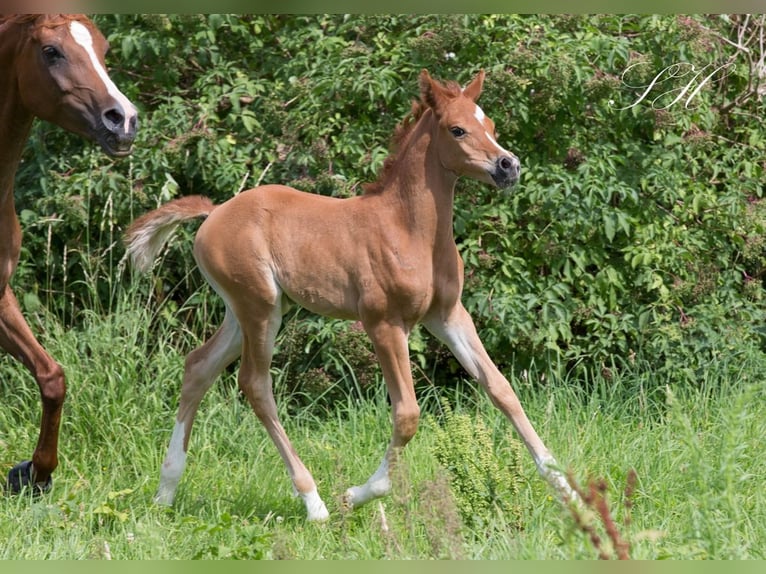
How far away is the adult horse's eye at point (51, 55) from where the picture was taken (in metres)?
4.70

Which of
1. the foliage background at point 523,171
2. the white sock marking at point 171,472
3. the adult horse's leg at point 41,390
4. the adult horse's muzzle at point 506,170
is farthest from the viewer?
the foliage background at point 523,171

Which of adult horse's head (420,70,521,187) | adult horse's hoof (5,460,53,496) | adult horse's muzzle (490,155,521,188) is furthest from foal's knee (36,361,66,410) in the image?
adult horse's muzzle (490,155,521,188)

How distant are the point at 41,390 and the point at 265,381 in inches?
48.0

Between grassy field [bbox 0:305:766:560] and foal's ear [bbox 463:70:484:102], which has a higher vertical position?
foal's ear [bbox 463:70:484:102]

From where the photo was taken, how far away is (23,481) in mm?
5410

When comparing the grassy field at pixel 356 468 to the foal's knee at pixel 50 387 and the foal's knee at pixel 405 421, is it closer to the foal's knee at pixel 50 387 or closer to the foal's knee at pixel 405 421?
the foal's knee at pixel 405 421

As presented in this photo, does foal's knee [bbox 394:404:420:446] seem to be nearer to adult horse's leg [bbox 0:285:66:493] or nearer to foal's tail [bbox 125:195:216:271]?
foal's tail [bbox 125:195:216:271]

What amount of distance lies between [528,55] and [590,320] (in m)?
Result: 1.70

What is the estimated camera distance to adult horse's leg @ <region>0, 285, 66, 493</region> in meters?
5.39

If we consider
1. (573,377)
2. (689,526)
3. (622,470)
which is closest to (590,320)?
(573,377)

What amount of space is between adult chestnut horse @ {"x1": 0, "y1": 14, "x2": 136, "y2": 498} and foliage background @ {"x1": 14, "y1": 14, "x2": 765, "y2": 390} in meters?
1.29

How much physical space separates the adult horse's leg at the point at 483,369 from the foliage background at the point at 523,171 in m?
1.50

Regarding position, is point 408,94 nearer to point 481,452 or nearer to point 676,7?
point 481,452

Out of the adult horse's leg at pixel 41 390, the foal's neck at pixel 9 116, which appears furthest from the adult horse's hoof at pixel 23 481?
the foal's neck at pixel 9 116
